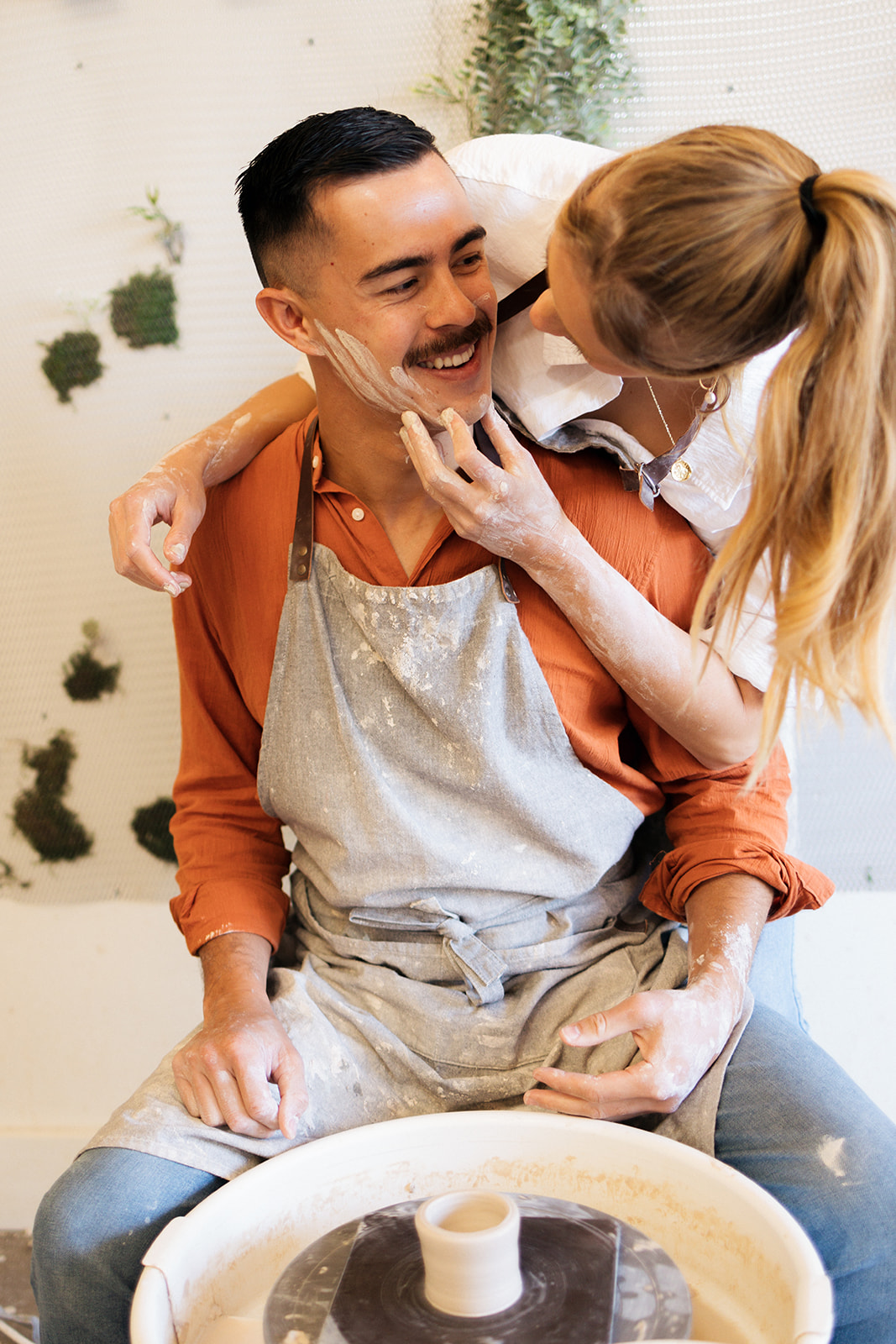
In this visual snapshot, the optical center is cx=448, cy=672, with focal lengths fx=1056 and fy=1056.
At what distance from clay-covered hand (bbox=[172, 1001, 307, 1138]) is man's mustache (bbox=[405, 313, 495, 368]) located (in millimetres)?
762

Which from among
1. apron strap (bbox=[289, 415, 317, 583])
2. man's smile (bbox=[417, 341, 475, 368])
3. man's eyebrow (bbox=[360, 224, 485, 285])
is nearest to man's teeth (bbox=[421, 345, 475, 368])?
man's smile (bbox=[417, 341, 475, 368])

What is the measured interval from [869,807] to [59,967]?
1439 millimetres

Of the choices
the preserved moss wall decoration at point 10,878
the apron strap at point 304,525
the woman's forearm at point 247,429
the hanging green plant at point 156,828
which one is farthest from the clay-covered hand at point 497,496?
the preserved moss wall decoration at point 10,878

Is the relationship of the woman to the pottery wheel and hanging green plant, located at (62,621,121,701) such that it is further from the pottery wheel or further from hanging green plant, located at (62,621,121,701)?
hanging green plant, located at (62,621,121,701)

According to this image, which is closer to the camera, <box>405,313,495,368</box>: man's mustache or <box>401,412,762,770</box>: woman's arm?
<box>401,412,762,770</box>: woman's arm

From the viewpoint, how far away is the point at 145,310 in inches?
67.4

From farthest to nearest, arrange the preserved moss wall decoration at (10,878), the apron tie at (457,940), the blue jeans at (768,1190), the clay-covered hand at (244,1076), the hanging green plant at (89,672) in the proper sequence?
the preserved moss wall decoration at (10,878) < the hanging green plant at (89,672) < the apron tie at (457,940) < the clay-covered hand at (244,1076) < the blue jeans at (768,1190)

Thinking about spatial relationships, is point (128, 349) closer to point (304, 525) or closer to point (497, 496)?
point (304, 525)

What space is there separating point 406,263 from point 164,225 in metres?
0.67

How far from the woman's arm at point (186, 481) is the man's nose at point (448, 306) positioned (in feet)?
1.06

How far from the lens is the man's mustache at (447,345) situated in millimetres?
1228

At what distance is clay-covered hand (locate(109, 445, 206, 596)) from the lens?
3.75ft

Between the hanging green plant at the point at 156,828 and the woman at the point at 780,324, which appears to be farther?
the hanging green plant at the point at 156,828

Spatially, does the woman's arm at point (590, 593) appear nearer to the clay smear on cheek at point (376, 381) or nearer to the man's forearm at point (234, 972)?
the clay smear on cheek at point (376, 381)
